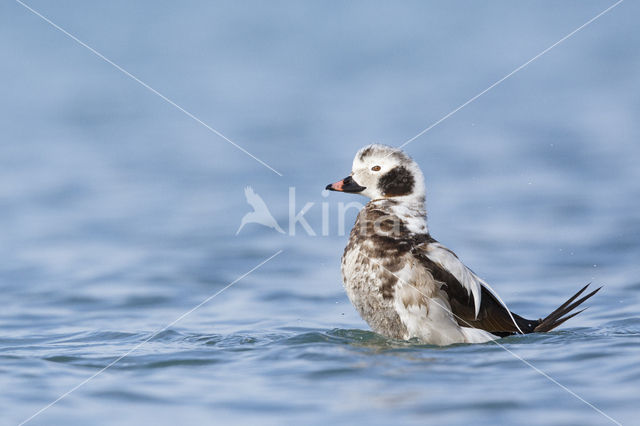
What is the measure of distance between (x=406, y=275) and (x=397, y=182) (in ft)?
2.46

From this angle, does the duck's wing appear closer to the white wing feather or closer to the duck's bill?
the white wing feather

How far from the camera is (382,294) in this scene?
6.83m

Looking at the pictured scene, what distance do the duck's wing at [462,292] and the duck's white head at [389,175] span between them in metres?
0.39

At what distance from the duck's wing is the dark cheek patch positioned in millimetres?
405

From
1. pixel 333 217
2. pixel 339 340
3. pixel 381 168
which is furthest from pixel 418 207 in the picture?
pixel 333 217

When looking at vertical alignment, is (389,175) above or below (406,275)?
above

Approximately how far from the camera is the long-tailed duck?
6.83 meters

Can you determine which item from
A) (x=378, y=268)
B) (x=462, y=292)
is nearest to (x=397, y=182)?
(x=378, y=268)

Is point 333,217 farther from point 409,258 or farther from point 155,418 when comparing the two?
point 155,418

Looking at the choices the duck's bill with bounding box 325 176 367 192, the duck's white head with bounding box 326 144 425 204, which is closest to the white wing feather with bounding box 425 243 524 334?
the duck's white head with bounding box 326 144 425 204

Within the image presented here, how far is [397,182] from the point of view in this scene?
288 inches

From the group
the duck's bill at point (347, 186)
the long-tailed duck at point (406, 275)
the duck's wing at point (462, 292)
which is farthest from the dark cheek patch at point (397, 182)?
the duck's wing at point (462, 292)

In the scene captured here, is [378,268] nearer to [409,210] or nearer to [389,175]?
[409,210]

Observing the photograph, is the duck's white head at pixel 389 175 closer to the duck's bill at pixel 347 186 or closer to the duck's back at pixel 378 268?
the duck's bill at pixel 347 186
